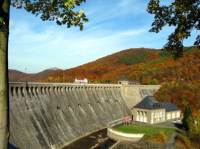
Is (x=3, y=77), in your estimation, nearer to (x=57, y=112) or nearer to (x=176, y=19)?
(x=176, y=19)

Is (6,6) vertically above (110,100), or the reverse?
(6,6)

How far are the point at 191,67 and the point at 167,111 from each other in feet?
208

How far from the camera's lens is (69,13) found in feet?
35.0

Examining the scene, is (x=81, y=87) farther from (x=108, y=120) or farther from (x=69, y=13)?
(x=69, y=13)

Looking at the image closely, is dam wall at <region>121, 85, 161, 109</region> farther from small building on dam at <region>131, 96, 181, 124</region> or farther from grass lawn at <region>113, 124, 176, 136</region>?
grass lawn at <region>113, 124, 176, 136</region>

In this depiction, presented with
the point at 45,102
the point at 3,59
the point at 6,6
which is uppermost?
the point at 6,6

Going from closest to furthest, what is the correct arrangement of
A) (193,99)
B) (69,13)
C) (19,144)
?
(69,13), (19,144), (193,99)

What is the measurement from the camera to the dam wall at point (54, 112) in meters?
59.3

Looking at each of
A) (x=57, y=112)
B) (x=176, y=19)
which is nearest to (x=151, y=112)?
(x=57, y=112)

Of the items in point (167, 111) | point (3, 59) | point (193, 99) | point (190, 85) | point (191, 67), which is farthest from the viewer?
point (191, 67)

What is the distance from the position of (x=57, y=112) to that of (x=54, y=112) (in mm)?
1292

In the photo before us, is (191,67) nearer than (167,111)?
No

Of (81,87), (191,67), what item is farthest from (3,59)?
(191,67)

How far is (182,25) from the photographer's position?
46.1 feet
